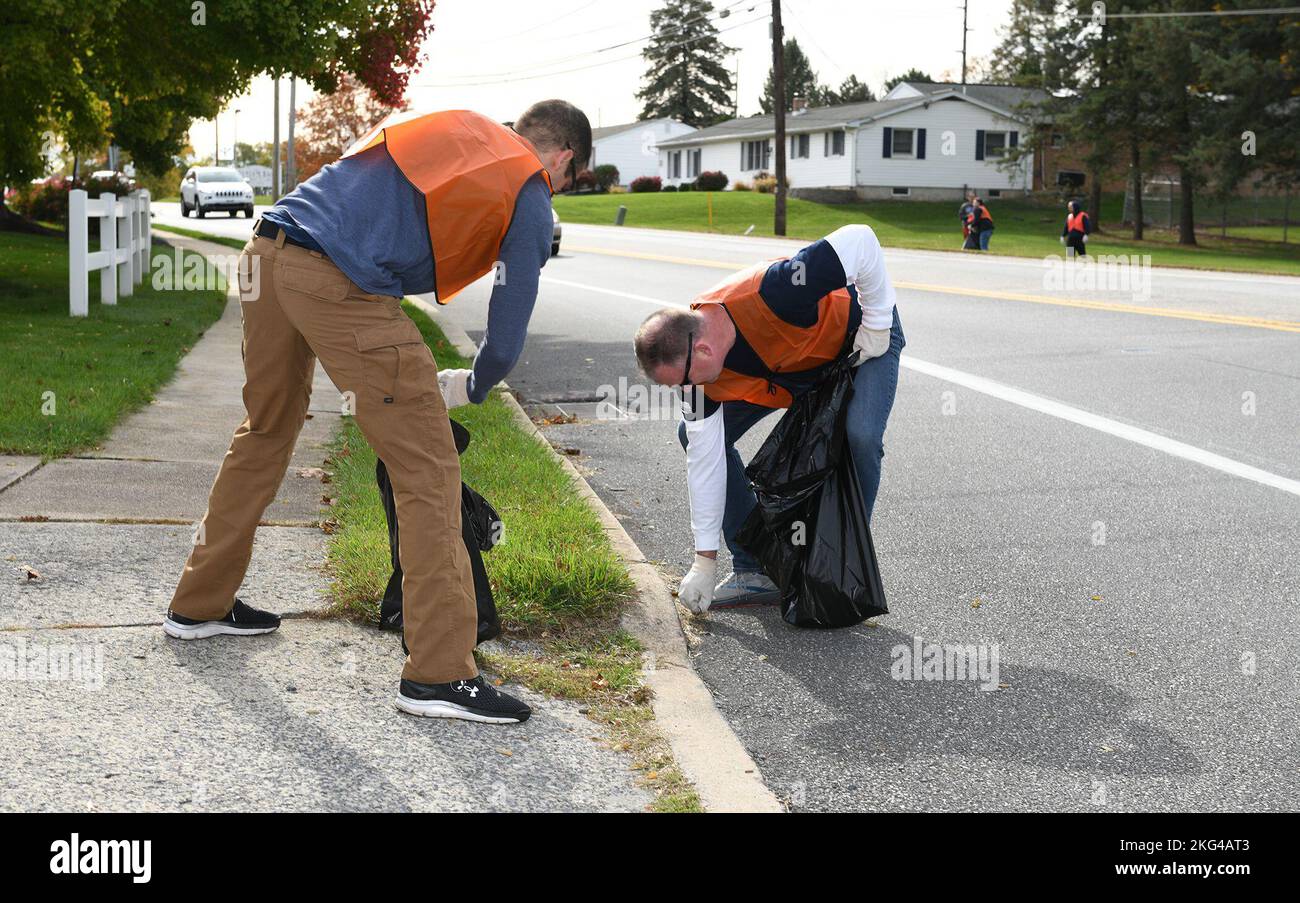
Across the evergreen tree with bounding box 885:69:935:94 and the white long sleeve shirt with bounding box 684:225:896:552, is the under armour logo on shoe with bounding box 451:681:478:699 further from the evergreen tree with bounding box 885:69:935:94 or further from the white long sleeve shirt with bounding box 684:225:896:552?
the evergreen tree with bounding box 885:69:935:94

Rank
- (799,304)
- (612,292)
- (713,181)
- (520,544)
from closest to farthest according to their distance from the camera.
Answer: (799,304) < (520,544) < (612,292) < (713,181)

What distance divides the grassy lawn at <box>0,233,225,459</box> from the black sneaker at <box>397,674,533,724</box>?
151 inches

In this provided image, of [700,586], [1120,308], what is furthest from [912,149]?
[700,586]

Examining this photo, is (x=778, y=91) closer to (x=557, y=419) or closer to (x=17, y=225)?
(x=17, y=225)

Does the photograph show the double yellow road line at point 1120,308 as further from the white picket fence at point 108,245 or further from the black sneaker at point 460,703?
the black sneaker at point 460,703

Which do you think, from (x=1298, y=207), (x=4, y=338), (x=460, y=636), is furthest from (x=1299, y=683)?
(x=1298, y=207)

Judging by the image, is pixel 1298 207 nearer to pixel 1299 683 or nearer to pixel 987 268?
pixel 987 268

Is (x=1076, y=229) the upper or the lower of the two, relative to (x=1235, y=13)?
lower

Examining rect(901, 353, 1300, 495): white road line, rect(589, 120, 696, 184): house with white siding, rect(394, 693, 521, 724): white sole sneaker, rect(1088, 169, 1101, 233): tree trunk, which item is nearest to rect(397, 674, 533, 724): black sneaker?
rect(394, 693, 521, 724): white sole sneaker

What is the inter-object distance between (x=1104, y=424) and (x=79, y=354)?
721 centimetres

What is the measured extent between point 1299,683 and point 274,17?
34.3 ft

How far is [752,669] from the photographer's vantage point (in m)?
4.58

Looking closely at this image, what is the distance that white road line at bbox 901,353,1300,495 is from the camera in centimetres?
721

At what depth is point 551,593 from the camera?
15.7 ft
